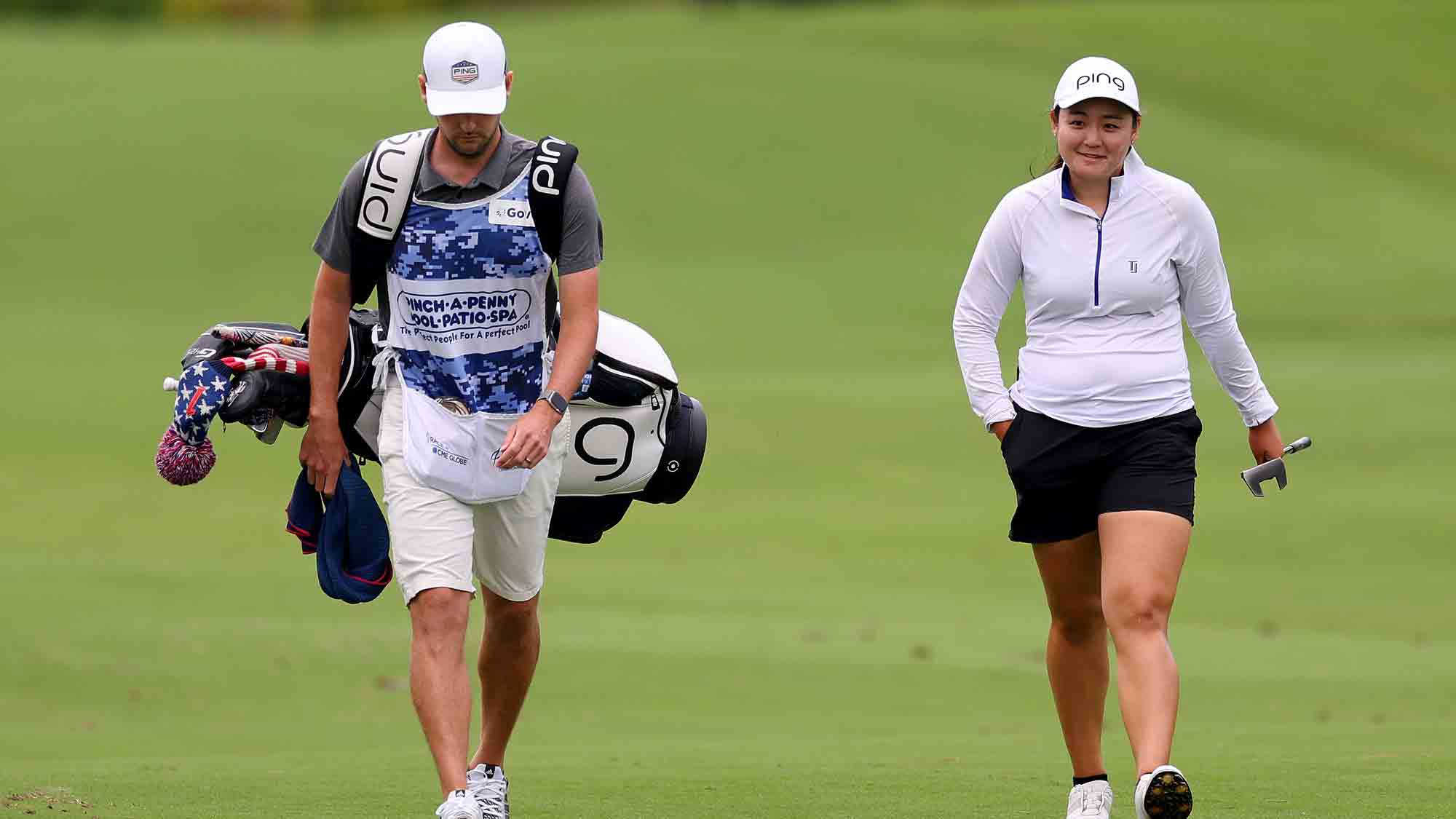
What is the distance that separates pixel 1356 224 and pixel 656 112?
47.1 feet

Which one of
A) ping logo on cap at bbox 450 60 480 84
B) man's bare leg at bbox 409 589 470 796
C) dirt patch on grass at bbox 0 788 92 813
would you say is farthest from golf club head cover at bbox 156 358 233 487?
ping logo on cap at bbox 450 60 480 84

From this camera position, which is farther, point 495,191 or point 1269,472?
point 1269,472

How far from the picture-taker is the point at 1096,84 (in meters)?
6.65

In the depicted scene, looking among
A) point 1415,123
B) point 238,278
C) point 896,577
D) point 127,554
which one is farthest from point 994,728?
point 1415,123

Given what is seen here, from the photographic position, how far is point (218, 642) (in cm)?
1309

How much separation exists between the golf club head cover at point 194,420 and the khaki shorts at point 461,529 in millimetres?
526

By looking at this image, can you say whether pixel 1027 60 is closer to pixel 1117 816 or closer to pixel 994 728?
pixel 994 728

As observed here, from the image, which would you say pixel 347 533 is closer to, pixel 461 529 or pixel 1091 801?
pixel 461 529

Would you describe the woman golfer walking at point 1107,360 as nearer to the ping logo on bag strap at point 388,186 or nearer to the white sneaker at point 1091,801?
the white sneaker at point 1091,801

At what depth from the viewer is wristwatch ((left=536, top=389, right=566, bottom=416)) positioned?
6680mm

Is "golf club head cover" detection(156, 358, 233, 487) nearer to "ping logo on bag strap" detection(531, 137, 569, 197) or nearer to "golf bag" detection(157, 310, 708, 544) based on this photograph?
"golf bag" detection(157, 310, 708, 544)

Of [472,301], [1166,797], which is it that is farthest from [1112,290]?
[472,301]

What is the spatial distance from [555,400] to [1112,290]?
1.73m

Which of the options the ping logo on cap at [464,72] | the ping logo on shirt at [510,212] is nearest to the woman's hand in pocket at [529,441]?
the ping logo on shirt at [510,212]
